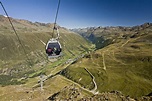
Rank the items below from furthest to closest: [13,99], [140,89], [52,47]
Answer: [140,89] → [13,99] → [52,47]

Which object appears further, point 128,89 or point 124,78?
point 124,78

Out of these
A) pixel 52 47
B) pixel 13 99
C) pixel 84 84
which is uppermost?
pixel 52 47

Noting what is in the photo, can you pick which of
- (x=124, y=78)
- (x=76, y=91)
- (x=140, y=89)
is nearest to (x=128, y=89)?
(x=140, y=89)

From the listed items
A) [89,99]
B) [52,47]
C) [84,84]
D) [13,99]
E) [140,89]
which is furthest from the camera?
[84,84]

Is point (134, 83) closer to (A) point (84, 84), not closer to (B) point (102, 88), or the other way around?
(B) point (102, 88)

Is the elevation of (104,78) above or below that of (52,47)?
below

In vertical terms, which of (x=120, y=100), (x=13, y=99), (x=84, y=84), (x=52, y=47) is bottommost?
(x=84, y=84)

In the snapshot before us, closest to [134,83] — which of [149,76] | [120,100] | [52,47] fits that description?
[149,76]

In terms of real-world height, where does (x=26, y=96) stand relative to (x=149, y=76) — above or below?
above

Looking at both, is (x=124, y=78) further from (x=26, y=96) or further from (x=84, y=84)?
(x=26, y=96)
